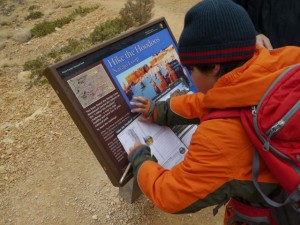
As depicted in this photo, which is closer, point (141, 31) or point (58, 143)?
point (141, 31)

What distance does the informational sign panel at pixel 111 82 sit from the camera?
81.9 inches

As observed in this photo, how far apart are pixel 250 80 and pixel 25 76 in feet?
20.0

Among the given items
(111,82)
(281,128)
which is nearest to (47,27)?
(111,82)

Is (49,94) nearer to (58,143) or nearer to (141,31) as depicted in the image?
(58,143)

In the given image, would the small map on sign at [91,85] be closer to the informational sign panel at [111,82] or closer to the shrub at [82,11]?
the informational sign panel at [111,82]

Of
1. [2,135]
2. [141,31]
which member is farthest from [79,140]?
[141,31]

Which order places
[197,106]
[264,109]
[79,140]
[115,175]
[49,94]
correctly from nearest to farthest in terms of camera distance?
[264,109] < [115,175] < [197,106] < [79,140] < [49,94]

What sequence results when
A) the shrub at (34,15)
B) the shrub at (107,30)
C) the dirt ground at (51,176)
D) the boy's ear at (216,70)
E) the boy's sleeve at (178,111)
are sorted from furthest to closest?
the shrub at (34,15) → the shrub at (107,30) → the dirt ground at (51,176) → the boy's sleeve at (178,111) → the boy's ear at (216,70)

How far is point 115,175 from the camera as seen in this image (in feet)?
7.20

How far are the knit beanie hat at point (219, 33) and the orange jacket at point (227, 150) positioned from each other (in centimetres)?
8

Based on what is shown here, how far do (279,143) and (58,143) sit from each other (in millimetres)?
3578

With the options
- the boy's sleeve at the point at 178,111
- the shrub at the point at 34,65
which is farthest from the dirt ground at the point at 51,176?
the boy's sleeve at the point at 178,111

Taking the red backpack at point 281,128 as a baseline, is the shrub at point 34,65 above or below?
above

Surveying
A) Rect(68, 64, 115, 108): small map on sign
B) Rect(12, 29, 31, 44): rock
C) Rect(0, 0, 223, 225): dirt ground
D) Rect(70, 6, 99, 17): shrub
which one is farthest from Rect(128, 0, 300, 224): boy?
Rect(70, 6, 99, 17): shrub
